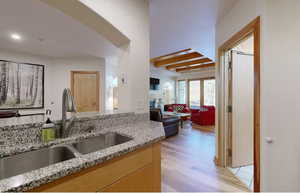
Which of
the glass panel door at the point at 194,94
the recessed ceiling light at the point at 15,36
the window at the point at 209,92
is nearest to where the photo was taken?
the recessed ceiling light at the point at 15,36

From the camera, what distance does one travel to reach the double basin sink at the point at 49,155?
855mm

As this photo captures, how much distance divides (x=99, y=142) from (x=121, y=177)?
493 millimetres

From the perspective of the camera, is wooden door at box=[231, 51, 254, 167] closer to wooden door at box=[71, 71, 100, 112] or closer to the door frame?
the door frame

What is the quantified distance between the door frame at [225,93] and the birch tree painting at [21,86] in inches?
182

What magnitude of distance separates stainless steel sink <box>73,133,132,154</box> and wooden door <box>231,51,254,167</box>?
196 cm

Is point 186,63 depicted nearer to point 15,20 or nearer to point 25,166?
point 15,20

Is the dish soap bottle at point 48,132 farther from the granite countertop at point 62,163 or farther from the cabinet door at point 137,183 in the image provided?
the cabinet door at point 137,183

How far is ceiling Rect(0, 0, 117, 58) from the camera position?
6.45 feet

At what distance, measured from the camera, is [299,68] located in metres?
1.30

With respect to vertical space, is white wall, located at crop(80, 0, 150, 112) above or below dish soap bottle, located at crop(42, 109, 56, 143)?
above

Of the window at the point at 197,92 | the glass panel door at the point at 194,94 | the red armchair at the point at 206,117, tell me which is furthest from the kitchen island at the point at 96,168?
the glass panel door at the point at 194,94

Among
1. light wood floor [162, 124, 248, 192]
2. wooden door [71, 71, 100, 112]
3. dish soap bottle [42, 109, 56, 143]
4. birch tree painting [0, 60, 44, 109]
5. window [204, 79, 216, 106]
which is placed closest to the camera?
dish soap bottle [42, 109, 56, 143]

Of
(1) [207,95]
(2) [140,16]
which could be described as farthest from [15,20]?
(1) [207,95]

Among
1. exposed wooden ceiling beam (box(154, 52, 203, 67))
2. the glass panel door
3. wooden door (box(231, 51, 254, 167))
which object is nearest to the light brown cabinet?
wooden door (box(231, 51, 254, 167))
